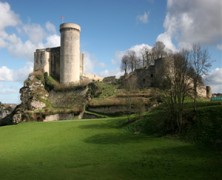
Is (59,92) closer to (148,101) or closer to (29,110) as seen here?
(29,110)

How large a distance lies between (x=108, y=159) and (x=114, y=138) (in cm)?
859

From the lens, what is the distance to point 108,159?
65.0 feet

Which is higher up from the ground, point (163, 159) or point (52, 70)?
point (52, 70)

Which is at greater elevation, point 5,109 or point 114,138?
point 5,109

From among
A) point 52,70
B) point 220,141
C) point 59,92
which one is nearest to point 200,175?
point 220,141

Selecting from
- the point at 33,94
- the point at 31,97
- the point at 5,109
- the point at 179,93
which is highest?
the point at 33,94

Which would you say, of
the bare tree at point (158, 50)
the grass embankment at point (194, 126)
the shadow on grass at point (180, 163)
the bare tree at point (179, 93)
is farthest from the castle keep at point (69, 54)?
the shadow on grass at point (180, 163)

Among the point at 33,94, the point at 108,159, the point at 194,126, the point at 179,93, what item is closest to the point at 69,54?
the point at 33,94

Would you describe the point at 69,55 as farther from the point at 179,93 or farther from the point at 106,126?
the point at 179,93

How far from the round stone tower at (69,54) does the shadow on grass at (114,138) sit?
39.0 m

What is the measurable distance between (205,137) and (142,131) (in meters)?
8.29

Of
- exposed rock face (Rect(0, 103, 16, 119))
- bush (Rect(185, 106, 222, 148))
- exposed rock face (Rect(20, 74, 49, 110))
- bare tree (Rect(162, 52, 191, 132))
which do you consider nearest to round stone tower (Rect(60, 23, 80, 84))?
exposed rock face (Rect(20, 74, 49, 110))

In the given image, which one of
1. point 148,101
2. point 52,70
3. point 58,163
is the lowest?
point 58,163

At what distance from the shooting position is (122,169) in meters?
17.0
